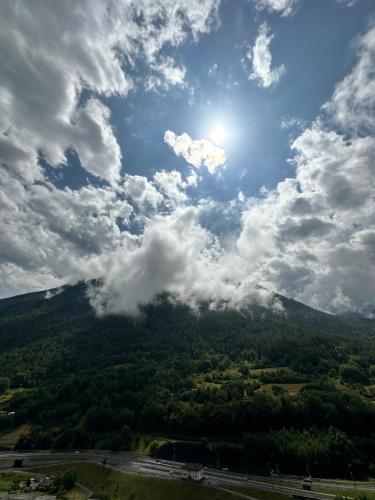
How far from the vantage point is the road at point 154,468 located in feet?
306

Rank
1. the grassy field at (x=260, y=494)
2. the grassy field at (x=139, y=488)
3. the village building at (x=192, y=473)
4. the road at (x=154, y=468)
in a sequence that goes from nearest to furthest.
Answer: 1. the grassy field at (x=260, y=494)
2. the grassy field at (x=139, y=488)
3. the road at (x=154, y=468)
4. the village building at (x=192, y=473)

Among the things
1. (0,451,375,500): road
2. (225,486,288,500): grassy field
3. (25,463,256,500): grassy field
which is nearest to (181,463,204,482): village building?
(0,451,375,500): road

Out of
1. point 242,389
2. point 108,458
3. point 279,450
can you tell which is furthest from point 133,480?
point 242,389

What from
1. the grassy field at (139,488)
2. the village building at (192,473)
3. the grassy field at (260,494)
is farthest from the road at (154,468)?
the grassy field at (139,488)

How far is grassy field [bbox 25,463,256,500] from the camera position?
92.0 meters

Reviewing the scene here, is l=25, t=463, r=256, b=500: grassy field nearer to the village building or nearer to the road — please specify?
the village building

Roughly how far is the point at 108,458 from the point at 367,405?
131 metres

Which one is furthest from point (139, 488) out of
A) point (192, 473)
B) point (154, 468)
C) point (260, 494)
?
point (260, 494)

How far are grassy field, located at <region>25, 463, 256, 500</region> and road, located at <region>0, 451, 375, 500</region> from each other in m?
4.14

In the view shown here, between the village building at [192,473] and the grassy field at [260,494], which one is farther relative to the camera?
the village building at [192,473]

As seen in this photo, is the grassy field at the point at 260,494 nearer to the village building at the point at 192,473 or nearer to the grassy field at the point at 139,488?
the grassy field at the point at 139,488

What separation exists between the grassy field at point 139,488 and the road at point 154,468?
4138 mm

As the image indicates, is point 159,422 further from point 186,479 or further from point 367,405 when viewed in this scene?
point 367,405

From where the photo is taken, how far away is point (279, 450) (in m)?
116
